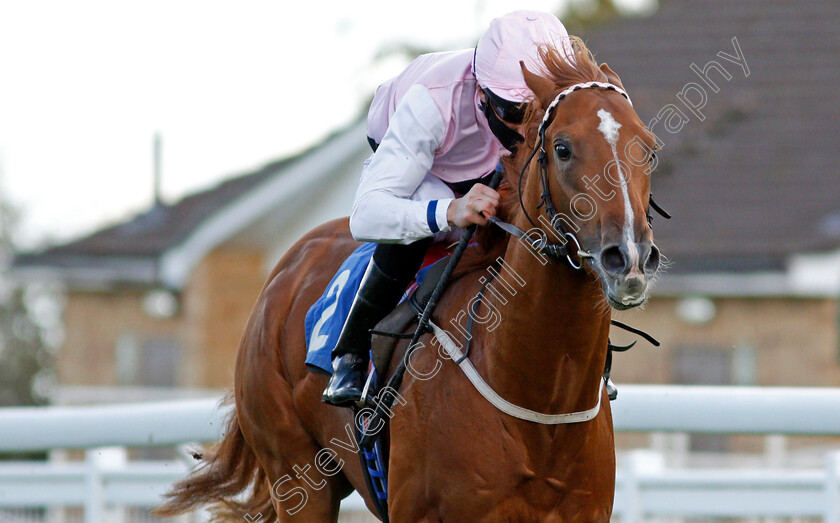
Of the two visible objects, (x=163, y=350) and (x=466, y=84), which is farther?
(x=163, y=350)

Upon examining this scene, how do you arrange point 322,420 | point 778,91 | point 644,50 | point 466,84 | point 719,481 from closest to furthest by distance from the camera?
point 466,84 → point 322,420 → point 719,481 → point 778,91 → point 644,50

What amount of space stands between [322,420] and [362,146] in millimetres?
10952

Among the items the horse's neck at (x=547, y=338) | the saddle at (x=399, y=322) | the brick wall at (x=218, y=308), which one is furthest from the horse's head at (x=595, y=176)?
the brick wall at (x=218, y=308)

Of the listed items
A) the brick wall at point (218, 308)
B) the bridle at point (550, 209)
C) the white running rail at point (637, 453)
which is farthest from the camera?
the brick wall at point (218, 308)

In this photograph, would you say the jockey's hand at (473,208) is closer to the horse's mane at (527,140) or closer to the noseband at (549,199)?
the horse's mane at (527,140)

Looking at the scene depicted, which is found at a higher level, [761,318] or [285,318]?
[285,318]

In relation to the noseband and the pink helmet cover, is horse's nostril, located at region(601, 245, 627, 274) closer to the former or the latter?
the noseband

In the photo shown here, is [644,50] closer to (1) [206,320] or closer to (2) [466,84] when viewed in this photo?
(1) [206,320]

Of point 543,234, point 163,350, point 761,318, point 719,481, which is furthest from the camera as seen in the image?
point 163,350

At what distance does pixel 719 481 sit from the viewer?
16.0ft

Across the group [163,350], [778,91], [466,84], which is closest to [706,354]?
[778,91]

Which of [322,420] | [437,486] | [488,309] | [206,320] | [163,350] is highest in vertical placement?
[488,309]

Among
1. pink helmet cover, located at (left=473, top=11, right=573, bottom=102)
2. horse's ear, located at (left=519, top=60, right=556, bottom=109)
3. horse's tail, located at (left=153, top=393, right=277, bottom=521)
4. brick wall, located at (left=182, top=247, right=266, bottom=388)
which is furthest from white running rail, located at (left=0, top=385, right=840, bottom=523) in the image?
brick wall, located at (left=182, top=247, right=266, bottom=388)

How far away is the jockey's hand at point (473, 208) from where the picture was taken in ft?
10.1
